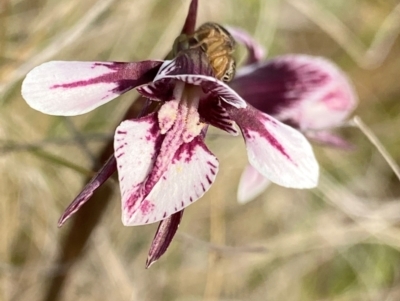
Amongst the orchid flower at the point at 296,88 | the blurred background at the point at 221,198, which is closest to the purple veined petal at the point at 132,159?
the orchid flower at the point at 296,88

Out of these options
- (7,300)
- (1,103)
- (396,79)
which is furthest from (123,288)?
(396,79)

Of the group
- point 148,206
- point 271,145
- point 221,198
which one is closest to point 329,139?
point 271,145

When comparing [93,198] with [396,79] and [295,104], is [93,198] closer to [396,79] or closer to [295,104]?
[295,104]

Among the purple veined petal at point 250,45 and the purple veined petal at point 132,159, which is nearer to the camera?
the purple veined petal at point 132,159

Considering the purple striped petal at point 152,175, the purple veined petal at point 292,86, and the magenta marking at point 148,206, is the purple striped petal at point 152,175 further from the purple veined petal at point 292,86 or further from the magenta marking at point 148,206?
the purple veined petal at point 292,86

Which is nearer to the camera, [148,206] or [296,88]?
[148,206]

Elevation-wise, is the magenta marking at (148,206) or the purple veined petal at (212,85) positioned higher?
the purple veined petal at (212,85)

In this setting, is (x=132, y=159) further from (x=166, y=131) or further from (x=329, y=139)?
(x=329, y=139)

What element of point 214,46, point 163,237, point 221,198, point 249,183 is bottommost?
point 221,198
